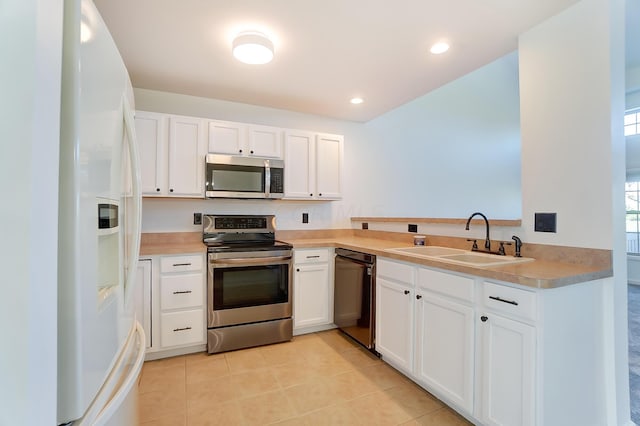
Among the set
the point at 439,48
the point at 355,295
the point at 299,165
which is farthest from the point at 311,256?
the point at 439,48

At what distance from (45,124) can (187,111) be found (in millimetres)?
2898

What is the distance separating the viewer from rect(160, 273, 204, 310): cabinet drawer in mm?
2436

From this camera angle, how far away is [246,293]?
266 centimetres

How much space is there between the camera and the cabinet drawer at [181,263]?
2.44 m

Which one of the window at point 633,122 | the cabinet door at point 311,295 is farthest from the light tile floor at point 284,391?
the window at point 633,122

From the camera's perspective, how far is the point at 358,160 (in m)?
3.96

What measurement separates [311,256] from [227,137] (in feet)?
4.74

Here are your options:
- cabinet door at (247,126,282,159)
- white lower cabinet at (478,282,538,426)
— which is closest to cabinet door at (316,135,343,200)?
cabinet door at (247,126,282,159)

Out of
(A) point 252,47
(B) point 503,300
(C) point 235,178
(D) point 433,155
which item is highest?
(A) point 252,47

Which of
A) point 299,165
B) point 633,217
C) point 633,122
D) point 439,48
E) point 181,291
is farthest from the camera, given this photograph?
point 633,217

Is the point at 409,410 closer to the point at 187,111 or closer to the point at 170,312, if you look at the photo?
the point at 170,312

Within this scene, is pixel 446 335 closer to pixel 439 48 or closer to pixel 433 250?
pixel 433 250

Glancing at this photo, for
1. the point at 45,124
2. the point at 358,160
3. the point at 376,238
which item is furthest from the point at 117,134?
the point at 358,160

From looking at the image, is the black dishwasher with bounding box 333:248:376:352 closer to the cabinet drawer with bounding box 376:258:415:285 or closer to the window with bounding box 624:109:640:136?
the cabinet drawer with bounding box 376:258:415:285
